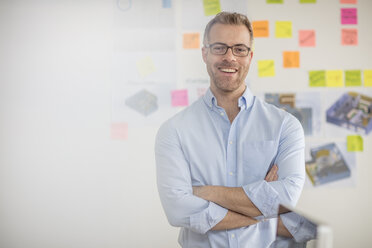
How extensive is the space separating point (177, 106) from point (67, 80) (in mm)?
619

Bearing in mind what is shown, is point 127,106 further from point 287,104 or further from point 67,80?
point 287,104

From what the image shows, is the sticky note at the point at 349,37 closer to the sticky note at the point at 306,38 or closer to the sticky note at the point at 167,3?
the sticky note at the point at 306,38

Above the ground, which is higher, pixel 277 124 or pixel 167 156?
pixel 277 124

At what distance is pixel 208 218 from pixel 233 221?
83 millimetres

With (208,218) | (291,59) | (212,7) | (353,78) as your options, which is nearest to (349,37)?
(353,78)

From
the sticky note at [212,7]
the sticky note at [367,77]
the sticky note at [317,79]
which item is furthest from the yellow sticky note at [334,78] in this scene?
the sticky note at [212,7]

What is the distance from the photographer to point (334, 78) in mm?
2088

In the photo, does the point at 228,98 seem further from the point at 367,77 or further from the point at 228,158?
the point at 367,77

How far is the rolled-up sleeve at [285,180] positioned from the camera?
1.18 m

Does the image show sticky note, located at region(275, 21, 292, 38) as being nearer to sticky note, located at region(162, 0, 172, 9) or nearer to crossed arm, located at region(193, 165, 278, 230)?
sticky note, located at region(162, 0, 172, 9)

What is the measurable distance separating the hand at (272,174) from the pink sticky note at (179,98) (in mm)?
850

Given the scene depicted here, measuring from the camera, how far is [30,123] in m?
2.02

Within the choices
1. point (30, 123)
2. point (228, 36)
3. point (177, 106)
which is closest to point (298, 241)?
point (228, 36)

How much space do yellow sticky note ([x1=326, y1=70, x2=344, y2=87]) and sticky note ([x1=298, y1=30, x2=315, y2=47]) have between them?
0.19 metres
